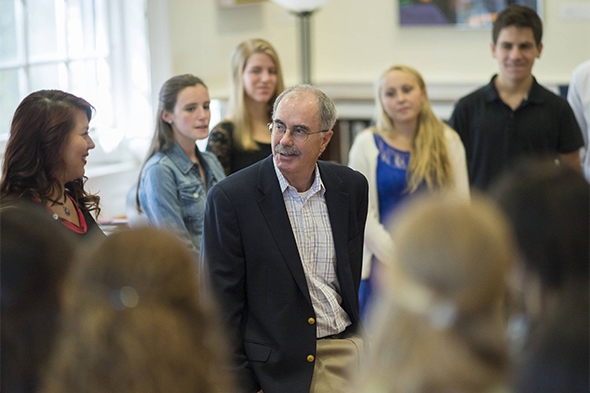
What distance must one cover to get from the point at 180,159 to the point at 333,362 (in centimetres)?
115

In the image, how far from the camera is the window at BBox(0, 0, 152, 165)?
150 inches

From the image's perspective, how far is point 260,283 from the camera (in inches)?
93.0

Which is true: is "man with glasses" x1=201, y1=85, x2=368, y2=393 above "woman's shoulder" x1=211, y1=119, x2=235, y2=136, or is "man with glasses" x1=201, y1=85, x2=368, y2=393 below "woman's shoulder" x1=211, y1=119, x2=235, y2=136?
below

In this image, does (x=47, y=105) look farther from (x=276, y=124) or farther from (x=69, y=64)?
(x=69, y=64)

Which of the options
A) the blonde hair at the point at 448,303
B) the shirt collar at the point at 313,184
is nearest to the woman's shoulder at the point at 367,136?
the shirt collar at the point at 313,184

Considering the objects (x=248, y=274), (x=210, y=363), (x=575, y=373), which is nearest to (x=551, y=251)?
(x=575, y=373)

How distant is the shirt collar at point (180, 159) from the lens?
310 centimetres

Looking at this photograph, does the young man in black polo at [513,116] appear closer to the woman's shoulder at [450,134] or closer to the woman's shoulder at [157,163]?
the woman's shoulder at [450,134]

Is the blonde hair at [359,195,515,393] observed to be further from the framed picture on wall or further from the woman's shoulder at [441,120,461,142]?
the framed picture on wall

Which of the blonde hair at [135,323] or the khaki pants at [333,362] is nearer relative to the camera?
the blonde hair at [135,323]

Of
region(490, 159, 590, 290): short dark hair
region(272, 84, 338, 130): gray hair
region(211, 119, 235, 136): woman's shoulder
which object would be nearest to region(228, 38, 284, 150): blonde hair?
region(211, 119, 235, 136): woman's shoulder

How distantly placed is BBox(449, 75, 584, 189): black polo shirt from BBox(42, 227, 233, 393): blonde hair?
9.20 ft

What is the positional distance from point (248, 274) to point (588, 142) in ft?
7.58

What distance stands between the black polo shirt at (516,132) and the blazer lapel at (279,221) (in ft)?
5.22
